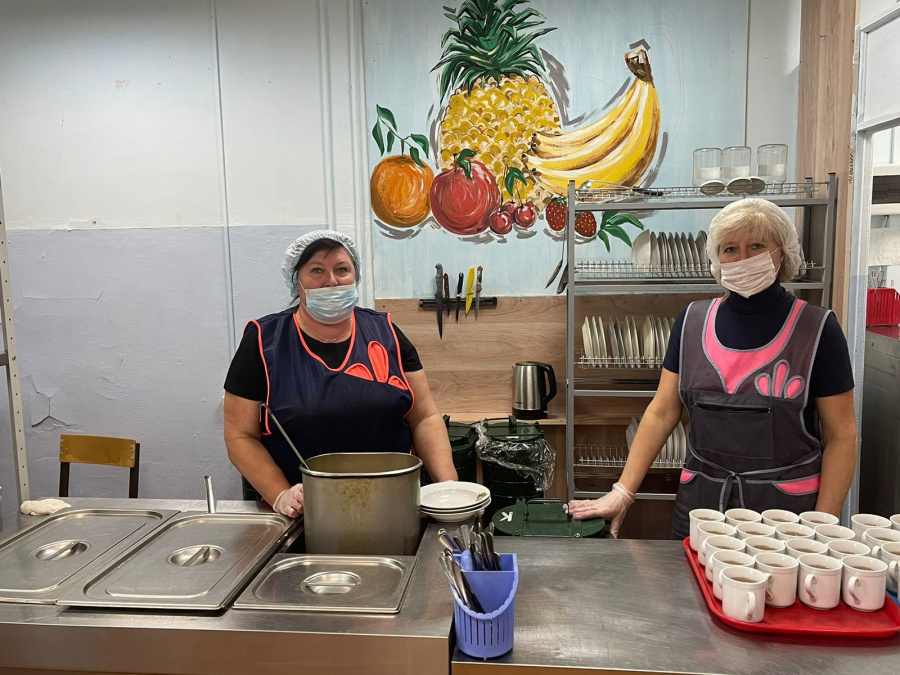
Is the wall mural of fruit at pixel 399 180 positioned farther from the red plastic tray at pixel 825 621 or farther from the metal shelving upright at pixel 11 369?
the red plastic tray at pixel 825 621

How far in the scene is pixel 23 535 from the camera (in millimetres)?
1496

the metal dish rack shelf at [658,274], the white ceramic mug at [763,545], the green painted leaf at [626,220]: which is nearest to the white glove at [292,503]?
the white ceramic mug at [763,545]

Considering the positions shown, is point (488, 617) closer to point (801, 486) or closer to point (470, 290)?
point (801, 486)

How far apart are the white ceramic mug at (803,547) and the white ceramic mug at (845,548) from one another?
1cm

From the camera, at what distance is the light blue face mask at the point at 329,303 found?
1851 millimetres

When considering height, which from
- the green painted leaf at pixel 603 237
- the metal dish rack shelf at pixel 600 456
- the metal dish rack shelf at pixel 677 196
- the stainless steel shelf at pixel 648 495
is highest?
the metal dish rack shelf at pixel 677 196

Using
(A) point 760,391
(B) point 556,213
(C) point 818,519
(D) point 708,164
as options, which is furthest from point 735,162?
(C) point 818,519

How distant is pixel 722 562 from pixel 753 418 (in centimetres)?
70

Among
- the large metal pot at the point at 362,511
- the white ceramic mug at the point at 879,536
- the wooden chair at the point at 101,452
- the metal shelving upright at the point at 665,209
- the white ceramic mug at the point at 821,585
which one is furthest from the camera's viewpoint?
the metal shelving upright at the point at 665,209

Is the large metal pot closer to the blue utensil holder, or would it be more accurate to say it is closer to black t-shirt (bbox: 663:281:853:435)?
the blue utensil holder

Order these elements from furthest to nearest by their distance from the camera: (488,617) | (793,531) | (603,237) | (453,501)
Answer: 1. (603,237)
2. (453,501)
3. (793,531)
4. (488,617)

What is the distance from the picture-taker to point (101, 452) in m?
2.74

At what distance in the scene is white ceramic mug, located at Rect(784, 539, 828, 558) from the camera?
1.17m

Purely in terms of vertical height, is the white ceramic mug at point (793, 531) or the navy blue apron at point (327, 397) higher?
the navy blue apron at point (327, 397)
